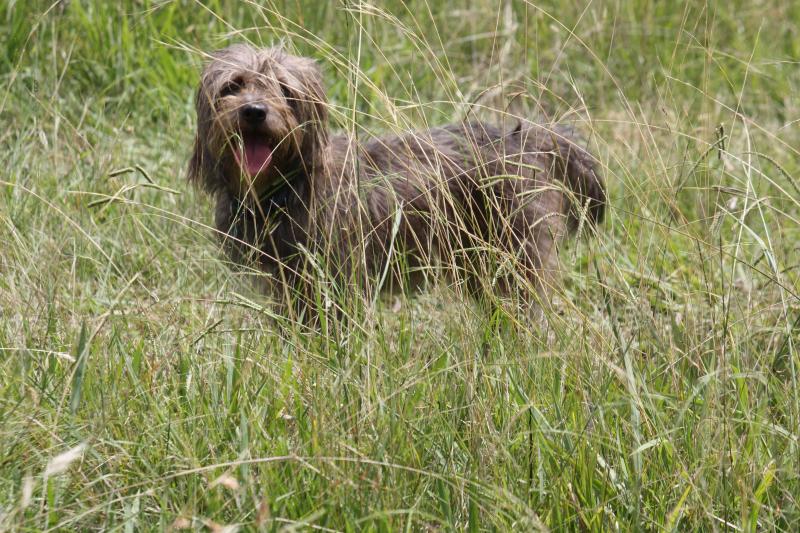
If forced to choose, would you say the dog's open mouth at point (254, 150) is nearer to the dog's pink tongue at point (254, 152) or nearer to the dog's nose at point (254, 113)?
the dog's pink tongue at point (254, 152)

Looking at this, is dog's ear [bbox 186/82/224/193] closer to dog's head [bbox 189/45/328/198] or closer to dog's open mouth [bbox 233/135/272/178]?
dog's head [bbox 189/45/328/198]

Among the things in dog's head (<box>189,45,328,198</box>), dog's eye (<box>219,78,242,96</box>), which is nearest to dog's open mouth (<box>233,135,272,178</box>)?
dog's head (<box>189,45,328,198</box>)

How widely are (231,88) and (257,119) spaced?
32 centimetres

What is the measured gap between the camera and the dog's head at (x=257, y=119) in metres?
4.14

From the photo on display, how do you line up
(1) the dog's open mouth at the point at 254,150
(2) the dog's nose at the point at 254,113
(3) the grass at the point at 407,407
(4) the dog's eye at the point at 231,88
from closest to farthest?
(3) the grass at the point at 407,407, (2) the dog's nose at the point at 254,113, (1) the dog's open mouth at the point at 254,150, (4) the dog's eye at the point at 231,88

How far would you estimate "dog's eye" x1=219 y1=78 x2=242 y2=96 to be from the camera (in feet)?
14.3

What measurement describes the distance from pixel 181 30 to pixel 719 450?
445cm

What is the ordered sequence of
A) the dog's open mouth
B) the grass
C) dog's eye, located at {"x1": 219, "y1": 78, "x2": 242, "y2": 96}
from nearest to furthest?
the grass → the dog's open mouth → dog's eye, located at {"x1": 219, "y1": 78, "x2": 242, "y2": 96}

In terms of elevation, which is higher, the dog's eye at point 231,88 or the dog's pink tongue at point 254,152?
the dog's eye at point 231,88

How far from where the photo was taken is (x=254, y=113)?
4109 mm

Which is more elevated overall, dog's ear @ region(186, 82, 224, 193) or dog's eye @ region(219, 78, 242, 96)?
dog's eye @ region(219, 78, 242, 96)

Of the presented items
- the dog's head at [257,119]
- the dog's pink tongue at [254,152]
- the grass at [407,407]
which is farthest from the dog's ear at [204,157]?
the grass at [407,407]

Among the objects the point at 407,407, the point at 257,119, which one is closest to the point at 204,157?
the point at 257,119

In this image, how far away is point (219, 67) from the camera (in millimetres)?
4355
